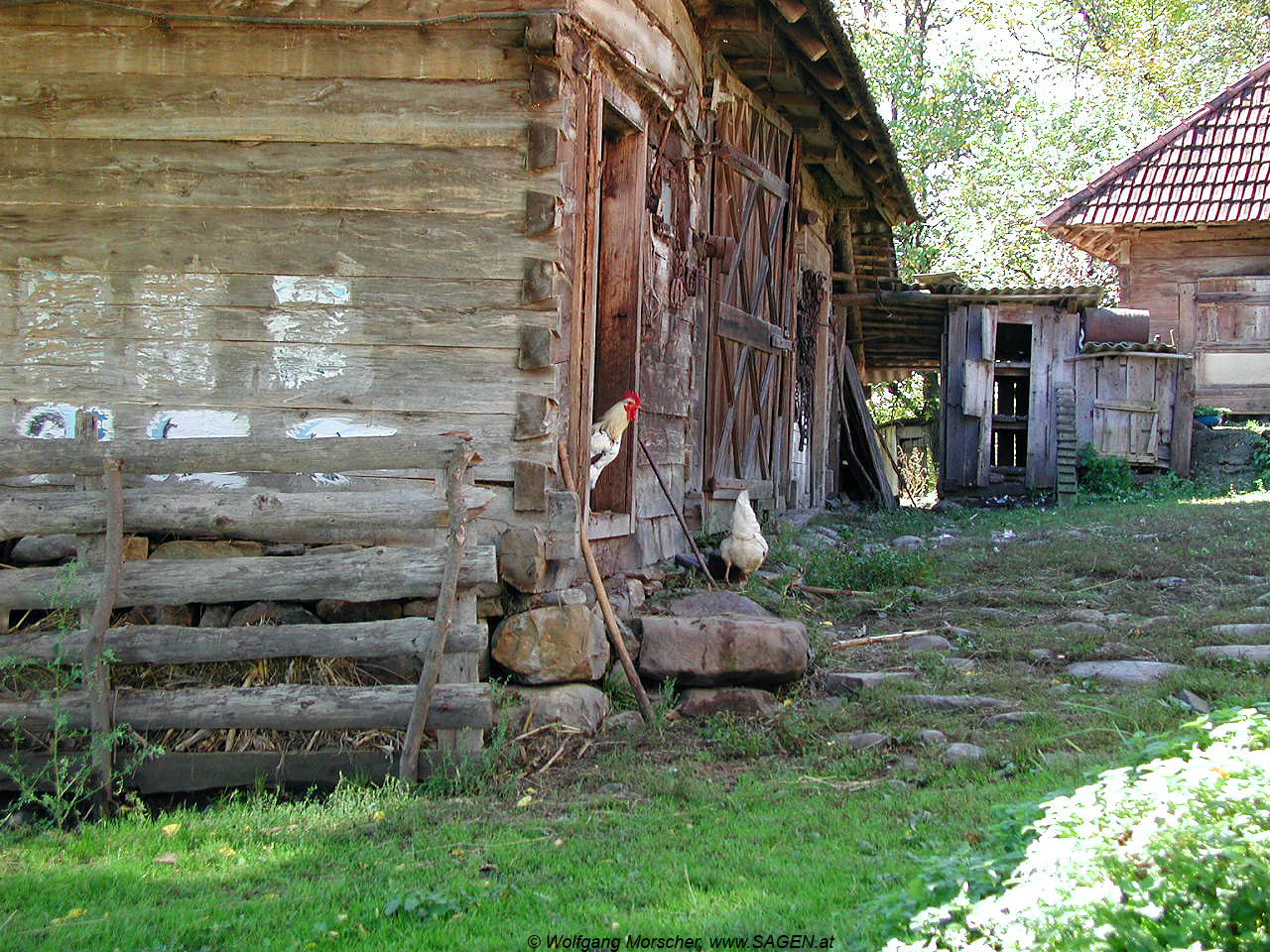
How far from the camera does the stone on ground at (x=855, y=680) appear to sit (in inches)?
243

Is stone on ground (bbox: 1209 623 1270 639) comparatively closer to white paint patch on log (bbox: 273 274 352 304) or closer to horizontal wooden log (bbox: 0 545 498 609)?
horizontal wooden log (bbox: 0 545 498 609)

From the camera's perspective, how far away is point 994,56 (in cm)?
2958

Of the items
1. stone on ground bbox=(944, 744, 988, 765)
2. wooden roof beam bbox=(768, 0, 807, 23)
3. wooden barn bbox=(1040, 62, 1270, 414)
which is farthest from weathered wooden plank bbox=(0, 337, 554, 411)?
wooden barn bbox=(1040, 62, 1270, 414)

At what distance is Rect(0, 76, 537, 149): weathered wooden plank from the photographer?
584cm

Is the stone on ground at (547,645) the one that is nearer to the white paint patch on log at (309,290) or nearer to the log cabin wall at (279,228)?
the log cabin wall at (279,228)

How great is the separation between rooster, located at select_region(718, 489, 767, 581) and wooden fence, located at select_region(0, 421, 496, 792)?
3.45 metres

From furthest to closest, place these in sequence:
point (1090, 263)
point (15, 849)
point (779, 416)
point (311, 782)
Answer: point (1090, 263), point (779, 416), point (311, 782), point (15, 849)

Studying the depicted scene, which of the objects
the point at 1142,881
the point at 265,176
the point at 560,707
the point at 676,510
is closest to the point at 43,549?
the point at 265,176

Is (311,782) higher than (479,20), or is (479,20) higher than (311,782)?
(479,20)

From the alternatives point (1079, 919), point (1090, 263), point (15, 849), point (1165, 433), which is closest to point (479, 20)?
point (15, 849)

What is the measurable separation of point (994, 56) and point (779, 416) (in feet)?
70.8

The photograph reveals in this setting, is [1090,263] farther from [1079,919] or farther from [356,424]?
[1079,919]

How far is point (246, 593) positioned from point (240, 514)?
0.35 metres

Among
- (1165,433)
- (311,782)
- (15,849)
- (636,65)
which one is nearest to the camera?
(15,849)
